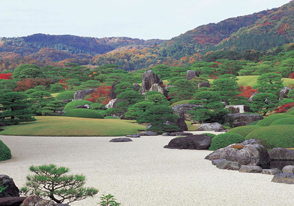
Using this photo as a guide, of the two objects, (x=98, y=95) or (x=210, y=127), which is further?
(x=98, y=95)

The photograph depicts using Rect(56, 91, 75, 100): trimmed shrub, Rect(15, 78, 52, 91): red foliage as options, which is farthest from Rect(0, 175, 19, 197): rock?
Rect(15, 78, 52, 91): red foliage

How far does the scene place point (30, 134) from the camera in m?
16.3

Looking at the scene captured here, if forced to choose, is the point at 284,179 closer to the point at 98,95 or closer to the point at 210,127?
the point at 210,127

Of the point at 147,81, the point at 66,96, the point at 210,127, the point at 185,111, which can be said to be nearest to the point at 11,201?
the point at 210,127

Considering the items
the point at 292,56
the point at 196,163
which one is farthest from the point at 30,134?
the point at 292,56

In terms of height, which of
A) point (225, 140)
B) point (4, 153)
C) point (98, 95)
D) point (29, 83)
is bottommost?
point (225, 140)

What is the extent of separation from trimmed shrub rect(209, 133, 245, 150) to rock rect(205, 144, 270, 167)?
6.63 feet

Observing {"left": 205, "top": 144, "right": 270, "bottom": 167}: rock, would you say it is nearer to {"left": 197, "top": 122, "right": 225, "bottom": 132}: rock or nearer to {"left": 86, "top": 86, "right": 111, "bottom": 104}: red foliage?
{"left": 197, "top": 122, "right": 225, "bottom": 132}: rock

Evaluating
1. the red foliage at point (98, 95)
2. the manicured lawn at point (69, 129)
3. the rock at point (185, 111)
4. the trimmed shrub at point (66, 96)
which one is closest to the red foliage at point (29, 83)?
the trimmed shrub at point (66, 96)

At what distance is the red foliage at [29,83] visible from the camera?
4294 cm

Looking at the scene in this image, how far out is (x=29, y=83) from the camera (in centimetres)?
4359

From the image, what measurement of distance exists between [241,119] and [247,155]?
14531mm

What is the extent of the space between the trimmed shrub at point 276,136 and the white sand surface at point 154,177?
9.85 ft

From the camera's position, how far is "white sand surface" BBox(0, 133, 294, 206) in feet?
17.4
